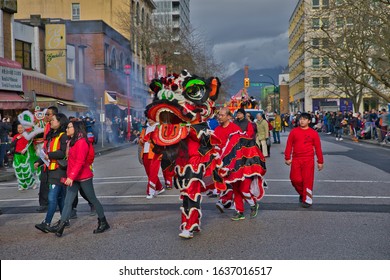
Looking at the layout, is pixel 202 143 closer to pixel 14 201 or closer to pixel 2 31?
pixel 14 201

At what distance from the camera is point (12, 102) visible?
70.9ft

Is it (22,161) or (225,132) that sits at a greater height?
(225,132)

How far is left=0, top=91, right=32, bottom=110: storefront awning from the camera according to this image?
69.8 ft

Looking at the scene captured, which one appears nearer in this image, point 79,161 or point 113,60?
point 79,161

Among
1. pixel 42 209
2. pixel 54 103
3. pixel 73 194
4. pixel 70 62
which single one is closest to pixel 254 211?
pixel 73 194

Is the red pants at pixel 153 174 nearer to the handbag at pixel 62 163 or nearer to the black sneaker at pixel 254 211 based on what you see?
the black sneaker at pixel 254 211

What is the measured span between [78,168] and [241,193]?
2.50 metres

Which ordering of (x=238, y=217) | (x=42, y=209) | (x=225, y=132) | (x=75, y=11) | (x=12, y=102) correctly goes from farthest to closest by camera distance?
1. (x=75, y=11)
2. (x=12, y=102)
3. (x=42, y=209)
4. (x=225, y=132)
5. (x=238, y=217)

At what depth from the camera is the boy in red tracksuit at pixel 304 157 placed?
27.7 ft

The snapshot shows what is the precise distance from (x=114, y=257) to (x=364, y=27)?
2214 centimetres

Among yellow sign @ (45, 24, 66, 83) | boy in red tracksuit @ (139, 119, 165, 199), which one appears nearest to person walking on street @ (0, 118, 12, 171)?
boy in red tracksuit @ (139, 119, 165, 199)

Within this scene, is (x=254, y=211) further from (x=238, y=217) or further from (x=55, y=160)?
(x=55, y=160)

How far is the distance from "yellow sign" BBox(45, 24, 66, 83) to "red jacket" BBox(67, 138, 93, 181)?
24904 millimetres

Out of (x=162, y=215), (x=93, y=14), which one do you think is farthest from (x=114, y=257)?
(x=93, y=14)
